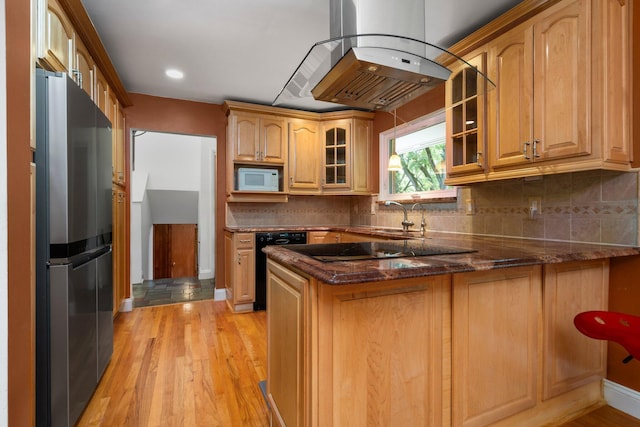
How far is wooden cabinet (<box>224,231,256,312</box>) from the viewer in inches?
132

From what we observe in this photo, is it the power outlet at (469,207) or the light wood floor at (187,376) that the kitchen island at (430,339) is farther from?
the power outlet at (469,207)

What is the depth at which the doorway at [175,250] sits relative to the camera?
6.07 metres

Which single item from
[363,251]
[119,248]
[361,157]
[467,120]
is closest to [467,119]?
[467,120]

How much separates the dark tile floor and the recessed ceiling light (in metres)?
2.55

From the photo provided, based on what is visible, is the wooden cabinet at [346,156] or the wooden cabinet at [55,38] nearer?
the wooden cabinet at [55,38]

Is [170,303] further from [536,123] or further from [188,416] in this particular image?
[536,123]

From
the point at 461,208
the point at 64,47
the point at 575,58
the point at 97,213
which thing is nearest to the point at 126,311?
the point at 97,213

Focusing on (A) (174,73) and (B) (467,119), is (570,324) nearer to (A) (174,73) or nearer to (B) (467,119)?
(B) (467,119)

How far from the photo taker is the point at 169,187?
18.5 feet

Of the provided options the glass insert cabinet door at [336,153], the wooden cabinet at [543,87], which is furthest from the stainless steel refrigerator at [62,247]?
the glass insert cabinet door at [336,153]

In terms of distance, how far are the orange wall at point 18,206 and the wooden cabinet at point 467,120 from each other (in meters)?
2.08

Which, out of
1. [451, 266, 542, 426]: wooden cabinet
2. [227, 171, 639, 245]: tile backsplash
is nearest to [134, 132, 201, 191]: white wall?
[227, 171, 639, 245]: tile backsplash

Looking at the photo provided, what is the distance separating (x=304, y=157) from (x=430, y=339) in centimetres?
308

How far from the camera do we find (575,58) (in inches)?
62.9
